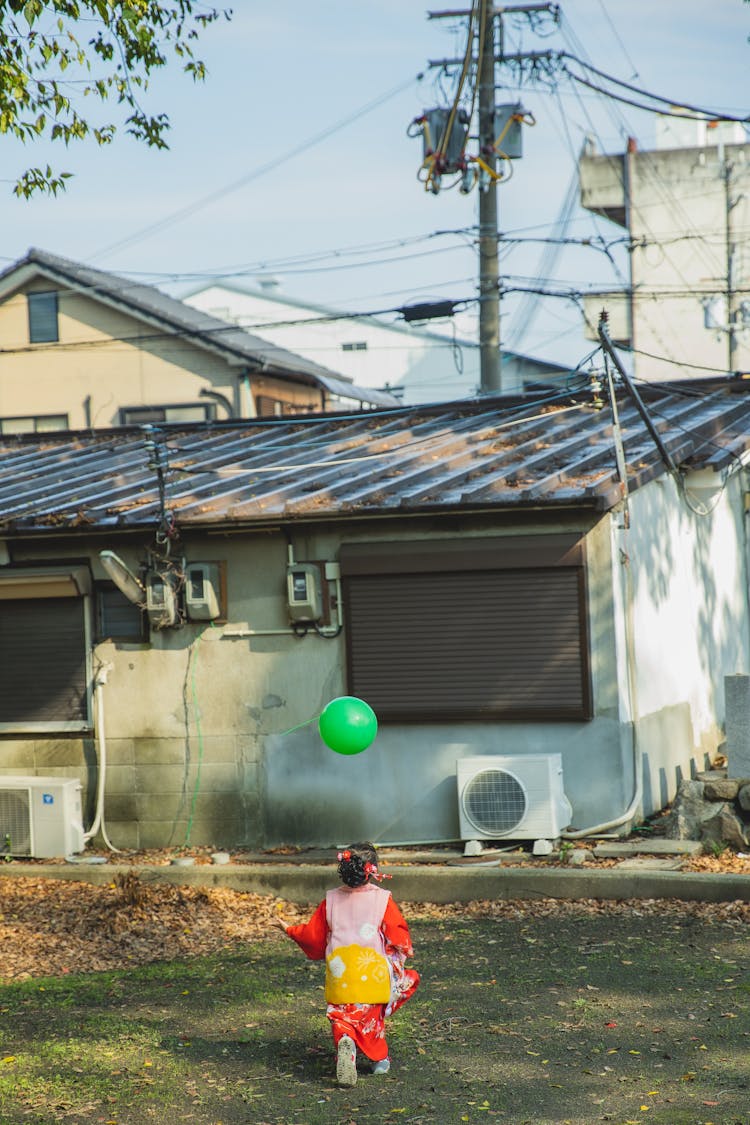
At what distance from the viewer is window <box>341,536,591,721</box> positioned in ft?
37.6

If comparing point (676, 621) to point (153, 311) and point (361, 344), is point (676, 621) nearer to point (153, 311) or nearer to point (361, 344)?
point (153, 311)

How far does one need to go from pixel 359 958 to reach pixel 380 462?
24.7ft

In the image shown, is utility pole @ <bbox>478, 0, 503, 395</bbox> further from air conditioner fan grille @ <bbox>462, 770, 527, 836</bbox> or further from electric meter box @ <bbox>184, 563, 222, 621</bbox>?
air conditioner fan grille @ <bbox>462, 770, 527, 836</bbox>

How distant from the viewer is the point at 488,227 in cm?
2277

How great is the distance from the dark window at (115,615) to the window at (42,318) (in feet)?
77.1

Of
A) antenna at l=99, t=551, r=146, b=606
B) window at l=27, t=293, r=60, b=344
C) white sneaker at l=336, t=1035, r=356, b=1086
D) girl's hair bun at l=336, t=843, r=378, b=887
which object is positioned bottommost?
white sneaker at l=336, t=1035, r=356, b=1086

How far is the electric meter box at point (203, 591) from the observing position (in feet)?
39.8

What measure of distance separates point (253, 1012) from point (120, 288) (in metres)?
29.1

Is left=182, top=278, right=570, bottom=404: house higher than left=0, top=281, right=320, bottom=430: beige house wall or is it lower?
higher

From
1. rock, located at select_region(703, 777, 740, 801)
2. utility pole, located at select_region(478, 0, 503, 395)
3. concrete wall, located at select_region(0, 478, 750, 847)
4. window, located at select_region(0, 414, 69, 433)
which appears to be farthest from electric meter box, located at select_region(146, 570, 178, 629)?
window, located at select_region(0, 414, 69, 433)

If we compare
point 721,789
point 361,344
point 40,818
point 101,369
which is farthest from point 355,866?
point 361,344

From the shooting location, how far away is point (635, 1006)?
7.68 m

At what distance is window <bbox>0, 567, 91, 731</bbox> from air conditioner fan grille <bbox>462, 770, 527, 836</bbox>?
3929mm

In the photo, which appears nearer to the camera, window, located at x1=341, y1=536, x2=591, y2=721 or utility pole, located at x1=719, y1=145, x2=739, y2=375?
window, located at x1=341, y1=536, x2=591, y2=721
